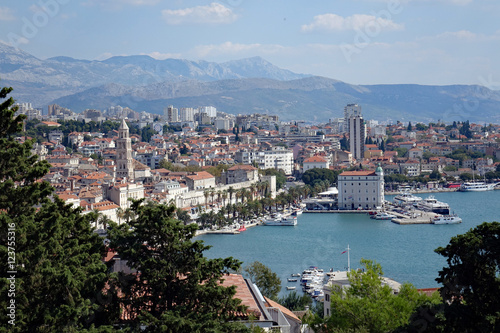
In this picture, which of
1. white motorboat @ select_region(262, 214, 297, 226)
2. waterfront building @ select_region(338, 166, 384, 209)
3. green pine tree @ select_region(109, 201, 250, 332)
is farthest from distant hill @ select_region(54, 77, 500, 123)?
green pine tree @ select_region(109, 201, 250, 332)

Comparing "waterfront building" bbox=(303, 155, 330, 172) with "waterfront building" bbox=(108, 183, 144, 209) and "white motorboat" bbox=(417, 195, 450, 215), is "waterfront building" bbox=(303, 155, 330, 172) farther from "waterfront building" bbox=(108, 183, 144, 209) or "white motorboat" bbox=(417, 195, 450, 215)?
"waterfront building" bbox=(108, 183, 144, 209)

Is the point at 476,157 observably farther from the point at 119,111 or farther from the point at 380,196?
the point at 119,111

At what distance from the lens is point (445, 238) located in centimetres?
1753

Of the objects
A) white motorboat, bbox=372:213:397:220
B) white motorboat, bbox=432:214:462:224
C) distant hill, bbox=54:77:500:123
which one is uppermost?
distant hill, bbox=54:77:500:123

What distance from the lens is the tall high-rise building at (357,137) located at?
4197cm

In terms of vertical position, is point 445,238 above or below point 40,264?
below

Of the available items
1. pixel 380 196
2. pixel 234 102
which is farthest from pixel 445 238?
pixel 234 102

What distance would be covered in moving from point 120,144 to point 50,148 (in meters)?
7.28

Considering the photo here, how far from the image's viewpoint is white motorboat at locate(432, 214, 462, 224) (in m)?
20.7

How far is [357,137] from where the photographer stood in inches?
1655

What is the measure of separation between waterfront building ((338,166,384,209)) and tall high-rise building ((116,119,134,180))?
6977 millimetres

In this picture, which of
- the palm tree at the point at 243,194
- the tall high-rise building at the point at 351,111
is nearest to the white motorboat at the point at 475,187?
the palm tree at the point at 243,194

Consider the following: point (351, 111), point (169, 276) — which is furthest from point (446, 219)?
point (351, 111)

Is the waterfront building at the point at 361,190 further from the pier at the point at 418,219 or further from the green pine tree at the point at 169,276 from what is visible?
the green pine tree at the point at 169,276
